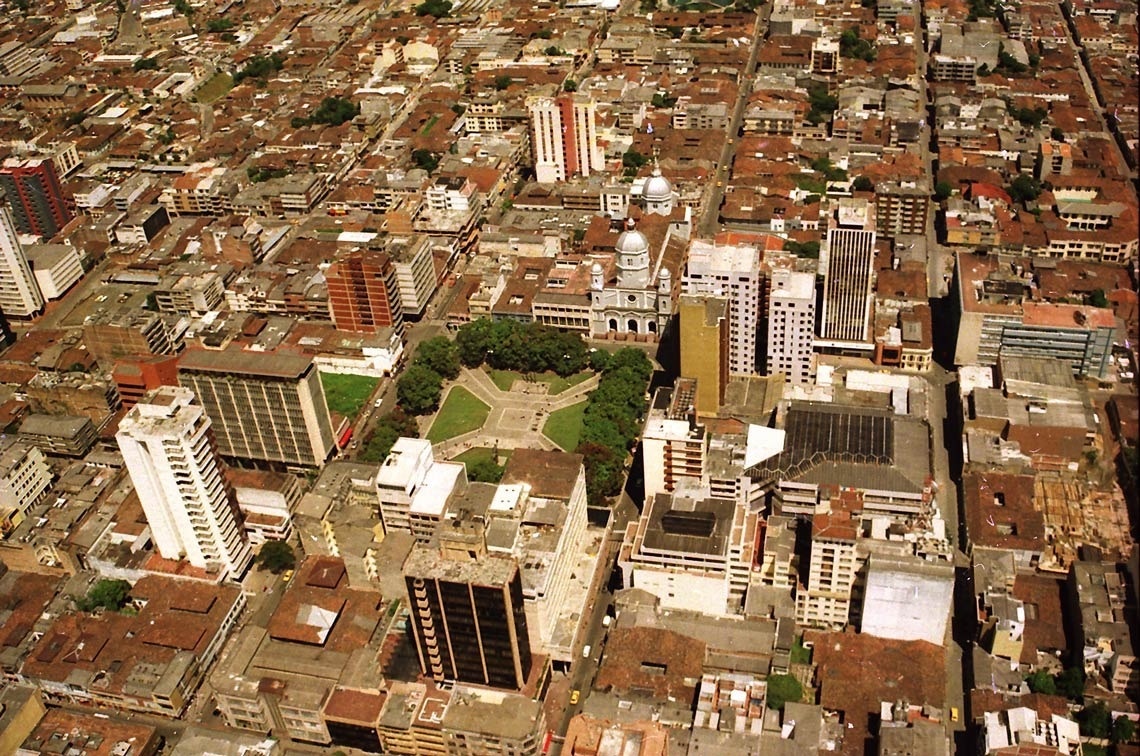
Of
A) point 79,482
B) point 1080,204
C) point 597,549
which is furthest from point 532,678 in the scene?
point 1080,204

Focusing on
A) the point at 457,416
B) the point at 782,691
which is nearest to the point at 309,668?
the point at 782,691

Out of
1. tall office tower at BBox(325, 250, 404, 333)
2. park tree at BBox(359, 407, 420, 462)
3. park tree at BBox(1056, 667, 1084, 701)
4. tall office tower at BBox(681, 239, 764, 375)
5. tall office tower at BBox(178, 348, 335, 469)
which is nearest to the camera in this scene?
park tree at BBox(1056, 667, 1084, 701)

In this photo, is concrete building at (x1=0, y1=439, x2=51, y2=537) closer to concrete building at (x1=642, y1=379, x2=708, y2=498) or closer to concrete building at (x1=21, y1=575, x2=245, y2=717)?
concrete building at (x1=21, y1=575, x2=245, y2=717)

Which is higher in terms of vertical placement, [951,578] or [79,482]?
[951,578]

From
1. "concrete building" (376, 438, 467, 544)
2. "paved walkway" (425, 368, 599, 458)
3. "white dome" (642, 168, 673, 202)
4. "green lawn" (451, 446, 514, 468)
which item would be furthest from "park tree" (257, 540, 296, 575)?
"white dome" (642, 168, 673, 202)

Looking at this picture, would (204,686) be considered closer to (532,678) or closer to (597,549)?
(532,678)

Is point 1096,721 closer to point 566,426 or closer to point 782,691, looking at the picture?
point 782,691
